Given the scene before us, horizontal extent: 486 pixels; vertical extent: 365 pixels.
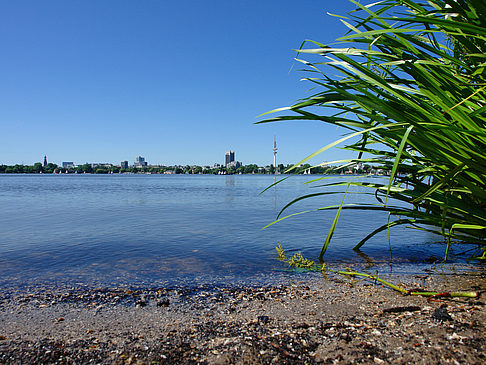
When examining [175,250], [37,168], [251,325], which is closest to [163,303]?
[251,325]

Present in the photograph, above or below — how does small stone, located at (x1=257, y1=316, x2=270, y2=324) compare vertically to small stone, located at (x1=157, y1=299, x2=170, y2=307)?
above

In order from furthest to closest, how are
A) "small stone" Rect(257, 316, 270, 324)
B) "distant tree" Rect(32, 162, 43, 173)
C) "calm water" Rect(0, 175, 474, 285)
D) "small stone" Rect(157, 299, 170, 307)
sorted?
"distant tree" Rect(32, 162, 43, 173)
"calm water" Rect(0, 175, 474, 285)
"small stone" Rect(157, 299, 170, 307)
"small stone" Rect(257, 316, 270, 324)

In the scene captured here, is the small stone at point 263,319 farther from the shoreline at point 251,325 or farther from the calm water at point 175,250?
the calm water at point 175,250

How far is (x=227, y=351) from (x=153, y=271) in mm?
2999

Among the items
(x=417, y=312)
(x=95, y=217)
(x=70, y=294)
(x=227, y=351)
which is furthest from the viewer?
(x=95, y=217)

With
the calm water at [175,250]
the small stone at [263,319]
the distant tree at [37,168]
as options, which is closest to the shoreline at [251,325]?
the small stone at [263,319]

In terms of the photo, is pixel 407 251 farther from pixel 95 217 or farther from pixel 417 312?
pixel 95 217

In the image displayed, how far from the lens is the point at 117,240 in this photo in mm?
7609

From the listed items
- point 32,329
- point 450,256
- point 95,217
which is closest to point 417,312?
point 450,256

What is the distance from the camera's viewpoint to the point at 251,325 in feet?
9.05

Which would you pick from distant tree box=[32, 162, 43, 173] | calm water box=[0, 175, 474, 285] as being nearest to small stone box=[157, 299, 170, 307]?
calm water box=[0, 175, 474, 285]

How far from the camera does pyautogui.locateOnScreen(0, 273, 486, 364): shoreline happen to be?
220cm

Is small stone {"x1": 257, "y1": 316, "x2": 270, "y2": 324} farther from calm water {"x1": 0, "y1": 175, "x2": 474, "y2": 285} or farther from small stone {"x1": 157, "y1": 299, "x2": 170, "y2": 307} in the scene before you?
calm water {"x1": 0, "y1": 175, "x2": 474, "y2": 285}

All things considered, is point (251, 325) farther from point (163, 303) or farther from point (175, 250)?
point (175, 250)
